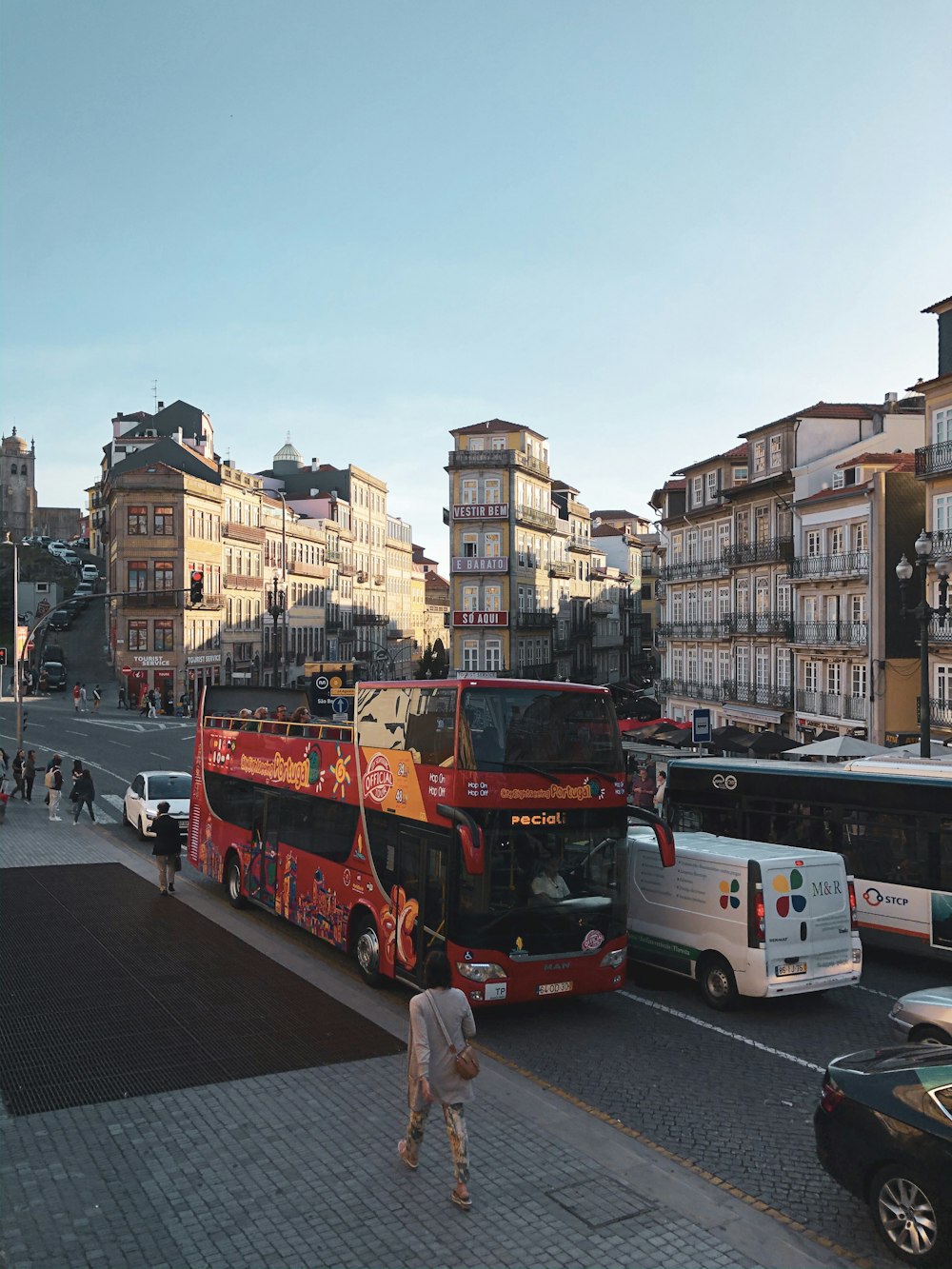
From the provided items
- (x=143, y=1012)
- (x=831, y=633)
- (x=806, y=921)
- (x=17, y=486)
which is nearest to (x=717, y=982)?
(x=806, y=921)

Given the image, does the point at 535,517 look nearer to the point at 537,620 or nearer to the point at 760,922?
the point at 537,620

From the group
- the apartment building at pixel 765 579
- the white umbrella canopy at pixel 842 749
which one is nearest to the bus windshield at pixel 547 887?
the white umbrella canopy at pixel 842 749

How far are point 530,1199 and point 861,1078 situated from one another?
2.55m

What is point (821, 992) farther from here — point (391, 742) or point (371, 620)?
point (371, 620)

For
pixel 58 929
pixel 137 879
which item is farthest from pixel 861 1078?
pixel 137 879

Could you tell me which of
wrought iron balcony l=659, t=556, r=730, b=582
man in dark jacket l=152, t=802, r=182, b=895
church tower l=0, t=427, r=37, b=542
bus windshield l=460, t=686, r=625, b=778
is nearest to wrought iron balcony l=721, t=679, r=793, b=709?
wrought iron balcony l=659, t=556, r=730, b=582

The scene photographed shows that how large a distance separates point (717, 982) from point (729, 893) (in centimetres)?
121

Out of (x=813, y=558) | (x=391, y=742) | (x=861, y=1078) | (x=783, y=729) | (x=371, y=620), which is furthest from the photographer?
(x=371, y=620)

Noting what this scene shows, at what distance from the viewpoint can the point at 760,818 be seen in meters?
18.6

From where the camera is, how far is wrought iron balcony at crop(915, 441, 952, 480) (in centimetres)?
3266

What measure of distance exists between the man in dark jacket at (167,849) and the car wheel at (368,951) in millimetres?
6731

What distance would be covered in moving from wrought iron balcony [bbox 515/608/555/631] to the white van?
2136 inches

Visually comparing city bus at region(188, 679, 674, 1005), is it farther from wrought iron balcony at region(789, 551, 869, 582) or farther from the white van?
wrought iron balcony at region(789, 551, 869, 582)

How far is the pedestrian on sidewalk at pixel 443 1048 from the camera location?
8.18 metres
